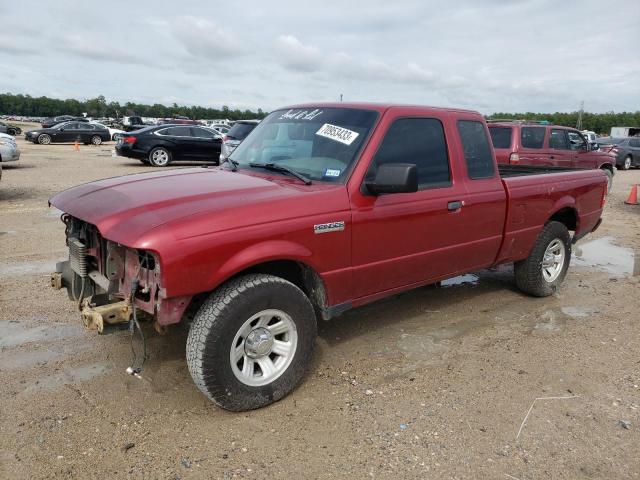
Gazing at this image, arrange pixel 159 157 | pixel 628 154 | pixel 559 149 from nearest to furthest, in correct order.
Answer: pixel 559 149, pixel 159 157, pixel 628 154

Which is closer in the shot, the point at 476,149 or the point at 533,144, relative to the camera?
the point at 476,149

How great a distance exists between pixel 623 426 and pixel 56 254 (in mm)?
6218

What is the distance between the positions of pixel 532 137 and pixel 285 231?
1046 centimetres

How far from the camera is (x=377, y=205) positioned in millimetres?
3777

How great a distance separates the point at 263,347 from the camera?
132 inches

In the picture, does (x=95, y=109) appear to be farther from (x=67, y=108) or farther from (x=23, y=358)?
(x=23, y=358)

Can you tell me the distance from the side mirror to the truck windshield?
10.8 inches

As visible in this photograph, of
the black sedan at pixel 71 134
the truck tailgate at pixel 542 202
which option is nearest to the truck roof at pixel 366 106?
the truck tailgate at pixel 542 202

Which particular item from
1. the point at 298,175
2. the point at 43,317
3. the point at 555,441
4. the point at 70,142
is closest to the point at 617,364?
the point at 555,441

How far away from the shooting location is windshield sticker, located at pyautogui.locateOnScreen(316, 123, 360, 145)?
3.90 m

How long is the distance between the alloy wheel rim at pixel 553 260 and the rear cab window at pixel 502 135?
661 centimetres

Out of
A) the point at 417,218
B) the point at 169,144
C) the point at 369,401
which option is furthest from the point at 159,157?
the point at 369,401

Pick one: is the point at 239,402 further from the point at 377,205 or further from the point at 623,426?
the point at 623,426

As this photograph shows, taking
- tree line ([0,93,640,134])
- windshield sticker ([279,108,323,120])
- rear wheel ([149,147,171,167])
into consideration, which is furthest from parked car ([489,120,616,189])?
tree line ([0,93,640,134])
